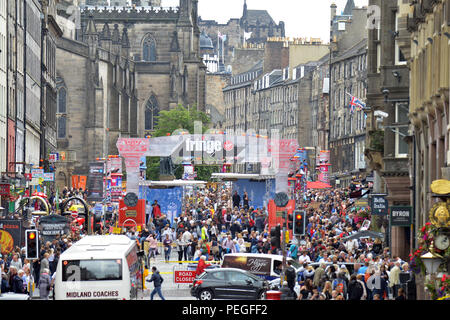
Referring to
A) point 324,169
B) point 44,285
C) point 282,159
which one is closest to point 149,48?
point 324,169

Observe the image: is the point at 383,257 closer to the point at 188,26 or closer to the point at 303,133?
the point at 188,26

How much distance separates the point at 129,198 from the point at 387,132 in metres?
16.7

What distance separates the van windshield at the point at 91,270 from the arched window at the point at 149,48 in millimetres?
104153

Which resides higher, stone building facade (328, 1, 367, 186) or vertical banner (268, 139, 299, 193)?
stone building facade (328, 1, 367, 186)

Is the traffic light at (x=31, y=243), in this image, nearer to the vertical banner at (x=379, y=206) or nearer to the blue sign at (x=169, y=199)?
the vertical banner at (x=379, y=206)

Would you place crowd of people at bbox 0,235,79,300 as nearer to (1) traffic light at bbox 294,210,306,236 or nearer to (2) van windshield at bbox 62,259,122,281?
(2) van windshield at bbox 62,259,122,281

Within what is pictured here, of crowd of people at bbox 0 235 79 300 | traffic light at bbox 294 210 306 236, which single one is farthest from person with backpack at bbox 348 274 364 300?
crowd of people at bbox 0 235 79 300

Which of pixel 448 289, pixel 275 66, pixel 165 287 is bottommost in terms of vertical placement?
pixel 165 287

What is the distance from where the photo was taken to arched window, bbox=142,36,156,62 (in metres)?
126

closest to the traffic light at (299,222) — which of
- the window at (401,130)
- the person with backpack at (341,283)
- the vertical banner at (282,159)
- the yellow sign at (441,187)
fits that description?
the person with backpack at (341,283)

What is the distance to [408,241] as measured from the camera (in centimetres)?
3600

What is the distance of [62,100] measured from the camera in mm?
101125

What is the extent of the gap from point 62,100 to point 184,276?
7011cm
